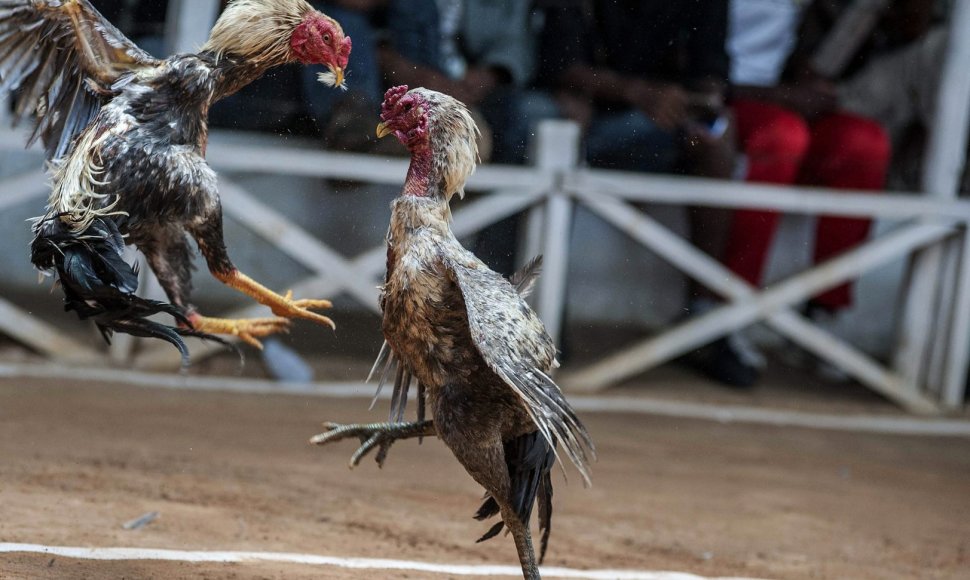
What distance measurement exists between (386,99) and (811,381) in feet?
18.2

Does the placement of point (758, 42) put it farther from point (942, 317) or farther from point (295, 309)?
point (295, 309)

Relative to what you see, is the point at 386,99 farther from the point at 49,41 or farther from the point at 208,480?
the point at 208,480

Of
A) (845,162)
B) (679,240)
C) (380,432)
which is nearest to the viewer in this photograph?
(380,432)

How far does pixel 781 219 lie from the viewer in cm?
809

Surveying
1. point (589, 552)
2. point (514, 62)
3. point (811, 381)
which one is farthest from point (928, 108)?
point (589, 552)

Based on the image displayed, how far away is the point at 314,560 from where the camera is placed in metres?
3.77

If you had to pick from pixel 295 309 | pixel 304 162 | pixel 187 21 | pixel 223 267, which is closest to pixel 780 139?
pixel 304 162

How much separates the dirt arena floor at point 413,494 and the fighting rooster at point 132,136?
967 millimetres

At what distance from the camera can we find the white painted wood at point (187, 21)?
5.73 metres

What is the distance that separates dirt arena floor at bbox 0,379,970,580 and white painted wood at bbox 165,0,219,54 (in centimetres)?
187

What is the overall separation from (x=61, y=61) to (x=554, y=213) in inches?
152

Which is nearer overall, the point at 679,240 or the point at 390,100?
the point at 390,100

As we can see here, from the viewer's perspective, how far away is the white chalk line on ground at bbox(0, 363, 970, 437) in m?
6.22

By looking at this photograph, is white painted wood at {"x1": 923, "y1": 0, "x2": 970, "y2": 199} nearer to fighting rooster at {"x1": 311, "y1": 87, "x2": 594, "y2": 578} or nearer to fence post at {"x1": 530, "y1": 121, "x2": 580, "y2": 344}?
fence post at {"x1": 530, "y1": 121, "x2": 580, "y2": 344}
